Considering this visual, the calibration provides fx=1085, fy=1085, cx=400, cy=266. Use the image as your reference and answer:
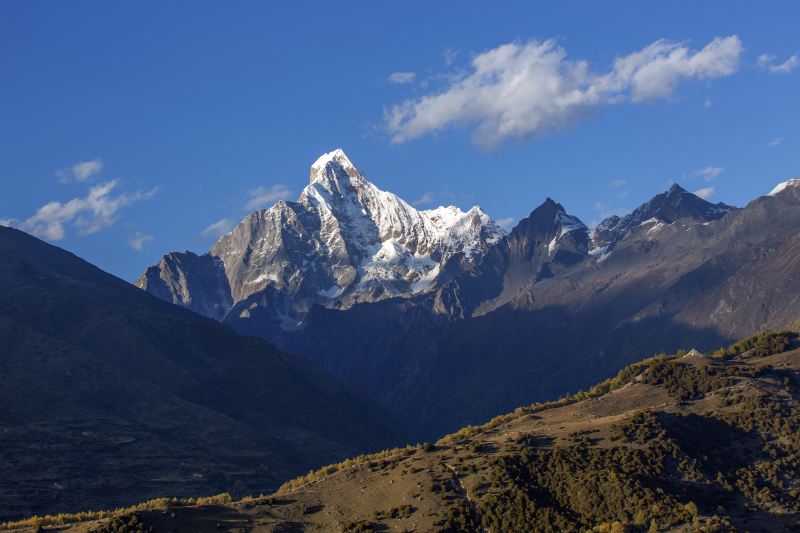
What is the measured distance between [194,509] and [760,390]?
7889 centimetres

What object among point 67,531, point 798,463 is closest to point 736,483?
point 798,463

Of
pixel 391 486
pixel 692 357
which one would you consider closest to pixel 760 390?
pixel 692 357

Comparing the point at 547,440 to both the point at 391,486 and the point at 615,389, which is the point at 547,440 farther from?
the point at 615,389

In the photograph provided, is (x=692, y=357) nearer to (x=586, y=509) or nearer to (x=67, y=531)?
(x=586, y=509)

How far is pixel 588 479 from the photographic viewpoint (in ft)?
407

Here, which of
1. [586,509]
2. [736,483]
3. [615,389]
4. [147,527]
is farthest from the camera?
[615,389]

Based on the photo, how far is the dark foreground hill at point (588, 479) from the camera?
4616 inches

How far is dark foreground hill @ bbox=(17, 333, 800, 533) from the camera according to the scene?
11725 centimetres

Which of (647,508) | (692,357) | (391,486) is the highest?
(692,357)

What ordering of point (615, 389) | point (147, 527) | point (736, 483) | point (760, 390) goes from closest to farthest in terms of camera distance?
1. point (147, 527)
2. point (736, 483)
3. point (760, 390)
4. point (615, 389)

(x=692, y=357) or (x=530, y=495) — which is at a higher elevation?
(x=692, y=357)

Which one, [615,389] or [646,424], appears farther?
[615,389]

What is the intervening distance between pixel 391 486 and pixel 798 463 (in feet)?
162

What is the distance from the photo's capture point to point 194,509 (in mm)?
120312
